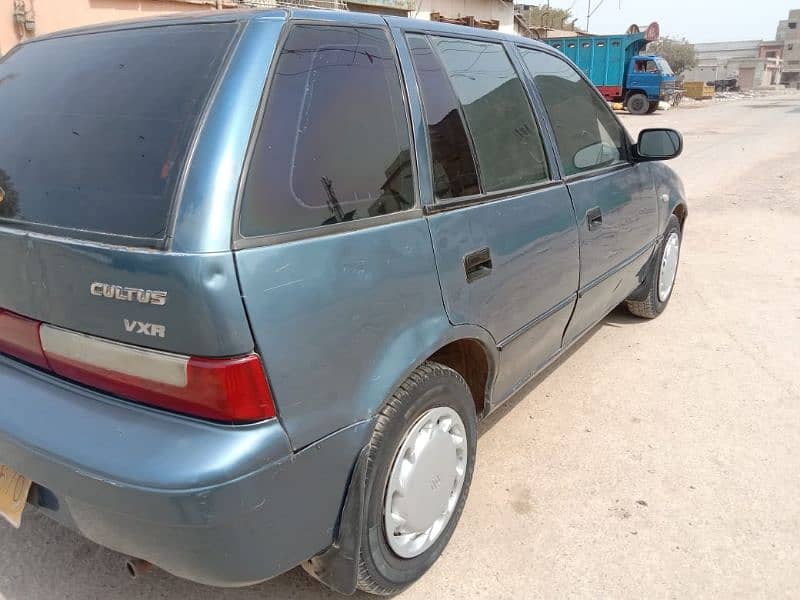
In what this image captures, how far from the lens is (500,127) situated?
2596 mm

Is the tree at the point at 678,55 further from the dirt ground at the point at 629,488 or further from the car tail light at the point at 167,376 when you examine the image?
the car tail light at the point at 167,376

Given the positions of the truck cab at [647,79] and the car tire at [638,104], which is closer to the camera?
the truck cab at [647,79]

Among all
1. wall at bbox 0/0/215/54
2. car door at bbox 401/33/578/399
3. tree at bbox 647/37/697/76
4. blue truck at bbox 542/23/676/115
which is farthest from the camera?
tree at bbox 647/37/697/76

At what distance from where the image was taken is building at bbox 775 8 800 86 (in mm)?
89812

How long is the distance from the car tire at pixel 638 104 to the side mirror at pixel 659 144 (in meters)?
27.1

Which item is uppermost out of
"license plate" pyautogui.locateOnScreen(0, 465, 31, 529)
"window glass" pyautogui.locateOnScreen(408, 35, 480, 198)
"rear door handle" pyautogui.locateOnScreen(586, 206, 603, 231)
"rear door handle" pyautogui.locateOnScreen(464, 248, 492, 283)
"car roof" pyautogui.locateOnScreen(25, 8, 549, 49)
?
"car roof" pyautogui.locateOnScreen(25, 8, 549, 49)

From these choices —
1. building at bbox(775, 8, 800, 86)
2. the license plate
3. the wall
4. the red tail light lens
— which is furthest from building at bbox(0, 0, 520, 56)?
building at bbox(775, 8, 800, 86)

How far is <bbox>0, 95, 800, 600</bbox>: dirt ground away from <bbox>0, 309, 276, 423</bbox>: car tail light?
955mm

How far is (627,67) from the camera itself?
91.2 feet

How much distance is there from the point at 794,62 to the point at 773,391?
4496 inches

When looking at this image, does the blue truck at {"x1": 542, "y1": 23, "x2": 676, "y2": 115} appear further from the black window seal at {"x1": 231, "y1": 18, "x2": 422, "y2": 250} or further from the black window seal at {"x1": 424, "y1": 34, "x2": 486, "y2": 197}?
the black window seal at {"x1": 231, "y1": 18, "x2": 422, "y2": 250}

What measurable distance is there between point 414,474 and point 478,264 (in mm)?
761

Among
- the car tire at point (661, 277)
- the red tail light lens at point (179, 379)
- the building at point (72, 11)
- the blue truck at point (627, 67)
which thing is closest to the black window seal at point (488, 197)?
the red tail light lens at point (179, 379)

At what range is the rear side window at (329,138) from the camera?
5.31 ft
